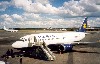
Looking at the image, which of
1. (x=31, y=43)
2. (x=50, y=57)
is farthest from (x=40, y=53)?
(x=50, y=57)

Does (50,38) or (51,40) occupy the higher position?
(50,38)

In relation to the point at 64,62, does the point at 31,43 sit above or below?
above

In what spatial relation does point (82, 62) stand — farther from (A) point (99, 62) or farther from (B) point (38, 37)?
(B) point (38, 37)

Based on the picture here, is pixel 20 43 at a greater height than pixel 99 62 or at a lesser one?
greater

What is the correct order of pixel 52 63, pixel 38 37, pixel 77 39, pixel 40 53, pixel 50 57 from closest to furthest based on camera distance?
1. pixel 52 63
2. pixel 50 57
3. pixel 40 53
4. pixel 38 37
5. pixel 77 39

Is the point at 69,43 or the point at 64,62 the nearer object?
the point at 64,62

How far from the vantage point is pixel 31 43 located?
120 ft

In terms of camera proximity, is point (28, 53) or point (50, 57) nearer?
point (50, 57)

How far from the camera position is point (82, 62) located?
98.5 feet

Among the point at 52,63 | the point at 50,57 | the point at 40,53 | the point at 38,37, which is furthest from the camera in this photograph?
the point at 38,37

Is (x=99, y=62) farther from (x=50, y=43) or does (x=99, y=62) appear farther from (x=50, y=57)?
(x=50, y=43)

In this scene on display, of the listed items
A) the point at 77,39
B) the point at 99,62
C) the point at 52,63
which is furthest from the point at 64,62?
the point at 77,39

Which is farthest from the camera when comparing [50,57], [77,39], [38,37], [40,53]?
[77,39]

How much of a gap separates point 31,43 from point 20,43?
216cm
